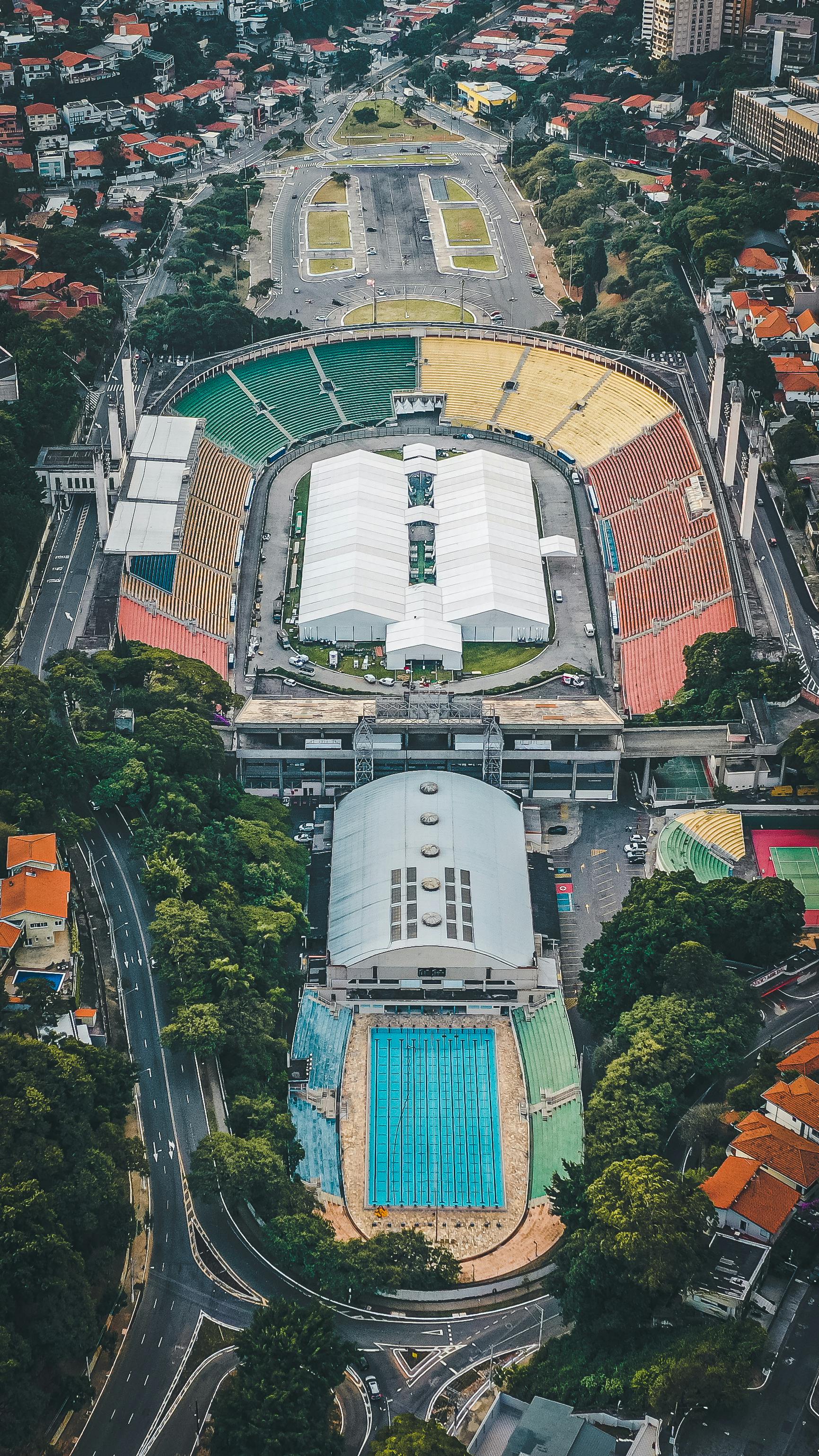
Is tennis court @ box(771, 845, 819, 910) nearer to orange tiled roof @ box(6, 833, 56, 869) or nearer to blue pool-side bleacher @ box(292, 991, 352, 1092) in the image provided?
blue pool-side bleacher @ box(292, 991, 352, 1092)

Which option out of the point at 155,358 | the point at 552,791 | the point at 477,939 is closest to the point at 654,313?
the point at 155,358

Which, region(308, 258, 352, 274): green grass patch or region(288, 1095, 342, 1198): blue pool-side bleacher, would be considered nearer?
region(288, 1095, 342, 1198): blue pool-side bleacher

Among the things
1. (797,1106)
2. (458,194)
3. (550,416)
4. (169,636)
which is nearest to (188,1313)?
(797,1106)

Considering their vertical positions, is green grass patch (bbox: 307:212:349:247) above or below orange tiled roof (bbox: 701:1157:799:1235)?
above

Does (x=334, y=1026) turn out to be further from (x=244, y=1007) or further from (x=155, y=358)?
(x=155, y=358)

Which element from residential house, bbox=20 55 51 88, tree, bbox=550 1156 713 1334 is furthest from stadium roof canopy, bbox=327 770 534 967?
residential house, bbox=20 55 51 88

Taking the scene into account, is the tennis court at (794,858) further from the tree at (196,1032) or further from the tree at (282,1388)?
the tree at (282,1388)
